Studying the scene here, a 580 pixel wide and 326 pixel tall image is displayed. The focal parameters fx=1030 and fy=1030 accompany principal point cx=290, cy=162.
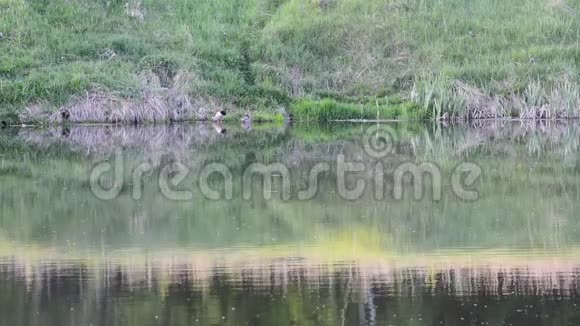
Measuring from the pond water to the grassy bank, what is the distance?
33.9ft

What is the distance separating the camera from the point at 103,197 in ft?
60.0

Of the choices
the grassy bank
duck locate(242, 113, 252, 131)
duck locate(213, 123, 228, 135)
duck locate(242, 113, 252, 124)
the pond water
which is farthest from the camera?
duck locate(242, 113, 252, 124)

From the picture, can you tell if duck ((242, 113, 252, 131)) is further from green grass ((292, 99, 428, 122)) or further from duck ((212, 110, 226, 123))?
green grass ((292, 99, 428, 122))

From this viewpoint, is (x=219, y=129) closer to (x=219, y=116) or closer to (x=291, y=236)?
(x=219, y=116)

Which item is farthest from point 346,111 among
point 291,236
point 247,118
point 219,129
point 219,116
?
point 291,236

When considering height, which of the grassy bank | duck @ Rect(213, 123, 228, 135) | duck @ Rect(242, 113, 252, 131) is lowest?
duck @ Rect(213, 123, 228, 135)

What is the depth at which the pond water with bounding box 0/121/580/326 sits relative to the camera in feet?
33.4

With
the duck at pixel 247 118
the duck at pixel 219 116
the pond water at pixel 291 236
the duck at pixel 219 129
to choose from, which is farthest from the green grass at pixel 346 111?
the pond water at pixel 291 236

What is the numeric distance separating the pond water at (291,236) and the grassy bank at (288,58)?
10319 millimetres

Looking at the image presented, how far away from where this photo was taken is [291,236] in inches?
551

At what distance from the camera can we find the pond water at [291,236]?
10.2 metres

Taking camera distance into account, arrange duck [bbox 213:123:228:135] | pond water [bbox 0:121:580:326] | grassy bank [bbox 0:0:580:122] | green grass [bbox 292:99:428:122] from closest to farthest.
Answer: pond water [bbox 0:121:580:326] → duck [bbox 213:123:228:135] → grassy bank [bbox 0:0:580:122] → green grass [bbox 292:99:428:122]

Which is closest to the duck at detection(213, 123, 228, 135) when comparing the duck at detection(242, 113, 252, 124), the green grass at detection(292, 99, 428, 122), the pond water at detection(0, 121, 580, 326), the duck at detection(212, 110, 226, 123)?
the duck at detection(212, 110, 226, 123)

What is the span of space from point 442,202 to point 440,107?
67.2 ft
